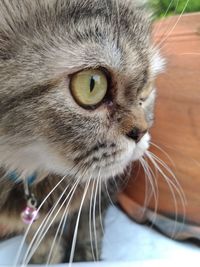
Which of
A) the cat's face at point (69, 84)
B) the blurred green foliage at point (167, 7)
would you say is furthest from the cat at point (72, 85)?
the blurred green foliage at point (167, 7)

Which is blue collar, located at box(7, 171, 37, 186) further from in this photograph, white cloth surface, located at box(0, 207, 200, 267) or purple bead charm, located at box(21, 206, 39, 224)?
white cloth surface, located at box(0, 207, 200, 267)

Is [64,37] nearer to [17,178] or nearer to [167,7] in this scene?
[17,178]

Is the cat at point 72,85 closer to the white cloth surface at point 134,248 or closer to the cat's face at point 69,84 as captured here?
the cat's face at point 69,84

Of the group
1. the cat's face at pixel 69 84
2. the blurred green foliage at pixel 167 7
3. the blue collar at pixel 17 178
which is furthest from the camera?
the blurred green foliage at pixel 167 7

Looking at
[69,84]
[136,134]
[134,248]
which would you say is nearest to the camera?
[69,84]

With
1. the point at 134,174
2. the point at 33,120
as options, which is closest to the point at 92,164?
the point at 33,120

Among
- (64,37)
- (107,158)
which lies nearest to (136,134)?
(107,158)
